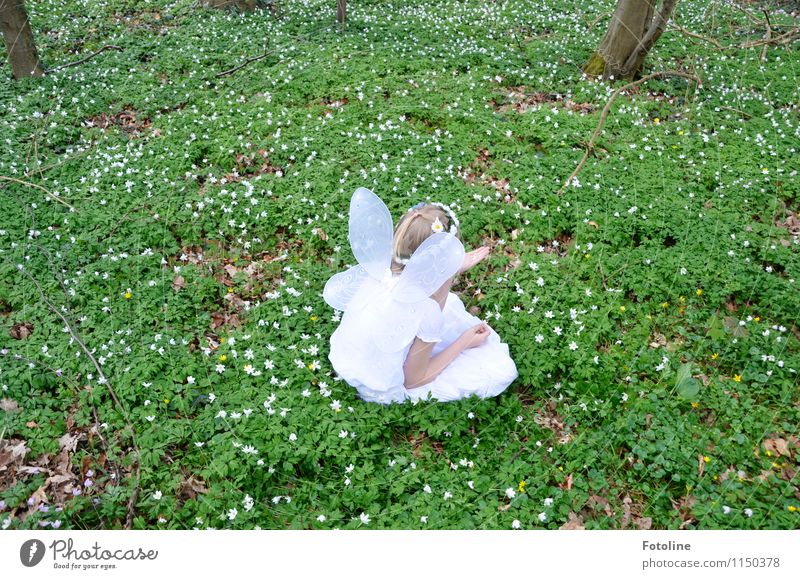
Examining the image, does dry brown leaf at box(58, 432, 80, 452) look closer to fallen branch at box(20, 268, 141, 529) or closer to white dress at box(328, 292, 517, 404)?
fallen branch at box(20, 268, 141, 529)

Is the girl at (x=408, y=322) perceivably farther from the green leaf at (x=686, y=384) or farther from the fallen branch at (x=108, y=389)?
the fallen branch at (x=108, y=389)

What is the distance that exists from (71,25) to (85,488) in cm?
989

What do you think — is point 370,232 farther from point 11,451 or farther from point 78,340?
point 11,451

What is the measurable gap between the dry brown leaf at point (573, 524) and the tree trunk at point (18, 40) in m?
9.43

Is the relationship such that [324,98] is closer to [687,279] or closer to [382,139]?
[382,139]

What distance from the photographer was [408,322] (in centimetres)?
407

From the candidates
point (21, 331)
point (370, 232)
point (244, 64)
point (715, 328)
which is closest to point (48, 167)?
point (21, 331)

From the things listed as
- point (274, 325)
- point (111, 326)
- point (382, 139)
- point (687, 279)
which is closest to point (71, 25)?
point (382, 139)

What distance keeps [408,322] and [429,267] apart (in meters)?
0.43

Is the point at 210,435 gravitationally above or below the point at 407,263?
below

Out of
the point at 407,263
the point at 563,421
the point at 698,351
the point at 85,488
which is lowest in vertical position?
the point at 85,488

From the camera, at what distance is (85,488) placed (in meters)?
4.04

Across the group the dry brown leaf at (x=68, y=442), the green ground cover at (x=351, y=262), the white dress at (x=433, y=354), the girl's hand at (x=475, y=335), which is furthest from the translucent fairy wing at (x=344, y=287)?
the dry brown leaf at (x=68, y=442)

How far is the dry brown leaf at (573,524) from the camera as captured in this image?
3.80 m
